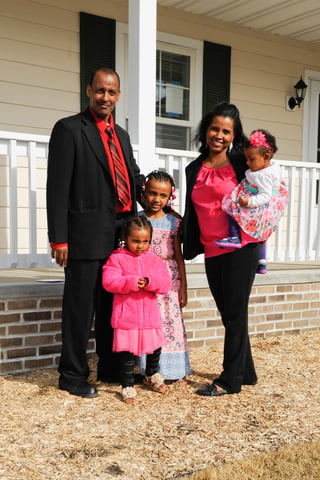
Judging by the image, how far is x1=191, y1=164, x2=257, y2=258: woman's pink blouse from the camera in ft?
10.1

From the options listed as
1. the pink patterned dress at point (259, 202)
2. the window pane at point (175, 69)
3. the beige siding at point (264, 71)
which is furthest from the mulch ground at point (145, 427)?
the beige siding at point (264, 71)

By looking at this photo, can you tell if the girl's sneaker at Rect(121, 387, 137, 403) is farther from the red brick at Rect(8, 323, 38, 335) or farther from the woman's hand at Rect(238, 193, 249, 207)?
the woman's hand at Rect(238, 193, 249, 207)

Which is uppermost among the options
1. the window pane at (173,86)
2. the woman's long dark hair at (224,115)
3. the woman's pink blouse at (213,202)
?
the window pane at (173,86)

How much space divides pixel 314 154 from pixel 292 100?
90cm

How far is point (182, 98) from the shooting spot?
22.2 ft

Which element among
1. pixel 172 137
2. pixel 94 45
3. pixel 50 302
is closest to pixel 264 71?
pixel 172 137

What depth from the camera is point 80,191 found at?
304cm

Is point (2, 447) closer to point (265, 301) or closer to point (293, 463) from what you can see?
point (293, 463)

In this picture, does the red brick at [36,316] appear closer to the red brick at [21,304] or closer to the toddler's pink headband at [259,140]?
the red brick at [21,304]

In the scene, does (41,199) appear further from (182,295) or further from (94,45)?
(182,295)

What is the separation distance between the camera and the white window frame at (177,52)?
6.24 m

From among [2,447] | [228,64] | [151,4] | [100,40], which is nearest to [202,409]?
[2,447]

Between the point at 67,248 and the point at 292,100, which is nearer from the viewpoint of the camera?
the point at 67,248

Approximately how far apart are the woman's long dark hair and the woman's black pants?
26.3 inches
